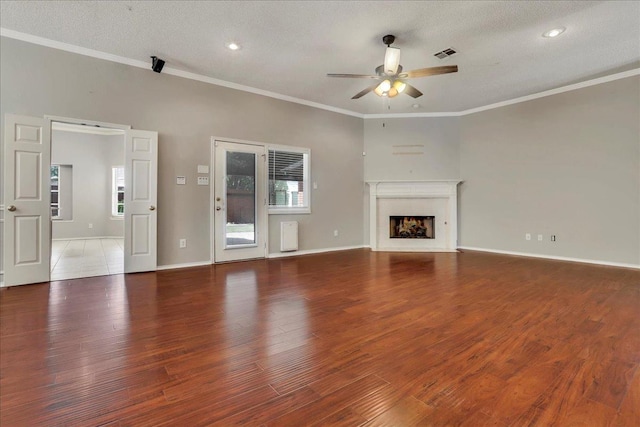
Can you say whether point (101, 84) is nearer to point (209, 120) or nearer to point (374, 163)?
point (209, 120)

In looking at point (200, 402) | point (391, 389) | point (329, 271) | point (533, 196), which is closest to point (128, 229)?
point (329, 271)

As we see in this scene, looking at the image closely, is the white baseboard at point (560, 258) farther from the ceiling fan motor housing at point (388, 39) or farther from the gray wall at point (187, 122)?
the ceiling fan motor housing at point (388, 39)

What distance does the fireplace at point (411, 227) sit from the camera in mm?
6531

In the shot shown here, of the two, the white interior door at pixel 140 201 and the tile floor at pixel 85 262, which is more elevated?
the white interior door at pixel 140 201

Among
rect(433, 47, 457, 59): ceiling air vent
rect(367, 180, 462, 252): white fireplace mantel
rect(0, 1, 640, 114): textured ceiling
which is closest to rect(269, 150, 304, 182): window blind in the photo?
rect(0, 1, 640, 114): textured ceiling

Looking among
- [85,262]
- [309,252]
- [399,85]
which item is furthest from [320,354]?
[85,262]

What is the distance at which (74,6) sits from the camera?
3059 millimetres

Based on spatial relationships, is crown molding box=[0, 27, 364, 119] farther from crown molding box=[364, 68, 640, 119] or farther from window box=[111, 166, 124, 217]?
window box=[111, 166, 124, 217]

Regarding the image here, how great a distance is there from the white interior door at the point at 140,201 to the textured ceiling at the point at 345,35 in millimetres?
1247

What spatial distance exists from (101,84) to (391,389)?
198 inches

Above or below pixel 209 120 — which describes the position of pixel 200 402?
below

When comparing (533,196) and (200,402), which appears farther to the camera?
(533,196)

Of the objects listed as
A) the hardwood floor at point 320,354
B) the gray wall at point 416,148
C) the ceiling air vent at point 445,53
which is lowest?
the hardwood floor at point 320,354

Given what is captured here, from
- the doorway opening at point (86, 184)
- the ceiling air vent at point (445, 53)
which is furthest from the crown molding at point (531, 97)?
the doorway opening at point (86, 184)
